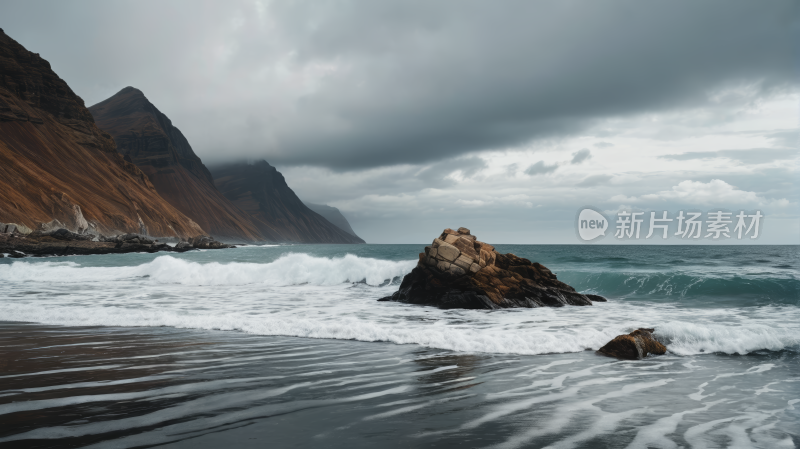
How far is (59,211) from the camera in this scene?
8056 cm

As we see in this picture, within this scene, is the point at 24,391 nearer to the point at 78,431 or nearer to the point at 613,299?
the point at 78,431

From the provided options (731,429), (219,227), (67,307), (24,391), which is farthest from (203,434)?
(219,227)

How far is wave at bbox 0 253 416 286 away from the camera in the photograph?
1041 inches

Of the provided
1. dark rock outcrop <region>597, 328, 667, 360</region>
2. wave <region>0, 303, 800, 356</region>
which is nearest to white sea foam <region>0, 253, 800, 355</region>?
wave <region>0, 303, 800, 356</region>

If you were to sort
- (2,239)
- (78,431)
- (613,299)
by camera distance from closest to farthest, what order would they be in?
(78,431) → (613,299) → (2,239)

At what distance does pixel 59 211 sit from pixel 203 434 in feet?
323

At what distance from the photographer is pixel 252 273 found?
27.9 m

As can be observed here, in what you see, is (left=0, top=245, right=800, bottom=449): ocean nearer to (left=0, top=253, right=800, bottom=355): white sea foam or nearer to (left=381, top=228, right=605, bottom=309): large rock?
(left=0, top=253, right=800, bottom=355): white sea foam

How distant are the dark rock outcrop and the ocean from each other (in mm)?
276

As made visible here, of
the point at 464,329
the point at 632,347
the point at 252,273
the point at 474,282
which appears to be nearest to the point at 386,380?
the point at 464,329

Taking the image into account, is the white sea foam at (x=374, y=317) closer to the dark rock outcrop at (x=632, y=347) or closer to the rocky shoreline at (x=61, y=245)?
the dark rock outcrop at (x=632, y=347)

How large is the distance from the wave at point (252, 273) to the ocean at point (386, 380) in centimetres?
1109

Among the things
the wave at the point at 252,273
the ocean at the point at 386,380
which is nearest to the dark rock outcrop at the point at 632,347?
the ocean at the point at 386,380

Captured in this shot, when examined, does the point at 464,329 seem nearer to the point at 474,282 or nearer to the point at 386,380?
the point at 386,380
